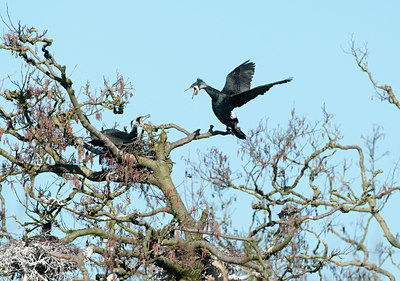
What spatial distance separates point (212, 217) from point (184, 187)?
0.76 m

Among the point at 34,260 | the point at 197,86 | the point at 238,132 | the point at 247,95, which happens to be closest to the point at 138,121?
the point at 197,86

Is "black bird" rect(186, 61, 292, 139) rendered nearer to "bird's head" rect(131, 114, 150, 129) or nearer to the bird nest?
"bird's head" rect(131, 114, 150, 129)

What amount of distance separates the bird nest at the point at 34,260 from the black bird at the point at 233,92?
4.81 m

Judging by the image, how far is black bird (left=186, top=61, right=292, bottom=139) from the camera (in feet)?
49.0

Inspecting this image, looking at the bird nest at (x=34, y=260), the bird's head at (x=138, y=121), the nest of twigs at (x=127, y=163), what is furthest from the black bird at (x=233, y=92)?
the bird nest at (x=34, y=260)

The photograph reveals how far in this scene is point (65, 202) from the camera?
1173 centimetres

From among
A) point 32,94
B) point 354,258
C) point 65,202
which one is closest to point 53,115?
point 32,94

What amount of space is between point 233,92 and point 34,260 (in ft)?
21.0

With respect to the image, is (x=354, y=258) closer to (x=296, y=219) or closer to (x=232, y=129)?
(x=232, y=129)

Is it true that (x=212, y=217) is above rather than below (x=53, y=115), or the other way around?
below

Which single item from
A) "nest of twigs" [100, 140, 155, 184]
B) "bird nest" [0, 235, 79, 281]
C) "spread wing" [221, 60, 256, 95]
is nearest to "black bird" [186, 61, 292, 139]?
"spread wing" [221, 60, 256, 95]

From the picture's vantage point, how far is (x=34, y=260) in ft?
38.4

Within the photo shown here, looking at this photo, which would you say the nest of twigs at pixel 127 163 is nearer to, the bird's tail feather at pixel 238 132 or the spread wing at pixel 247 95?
the bird's tail feather at pixel 238 132

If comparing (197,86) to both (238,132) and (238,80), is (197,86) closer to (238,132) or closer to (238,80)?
(238,80)
